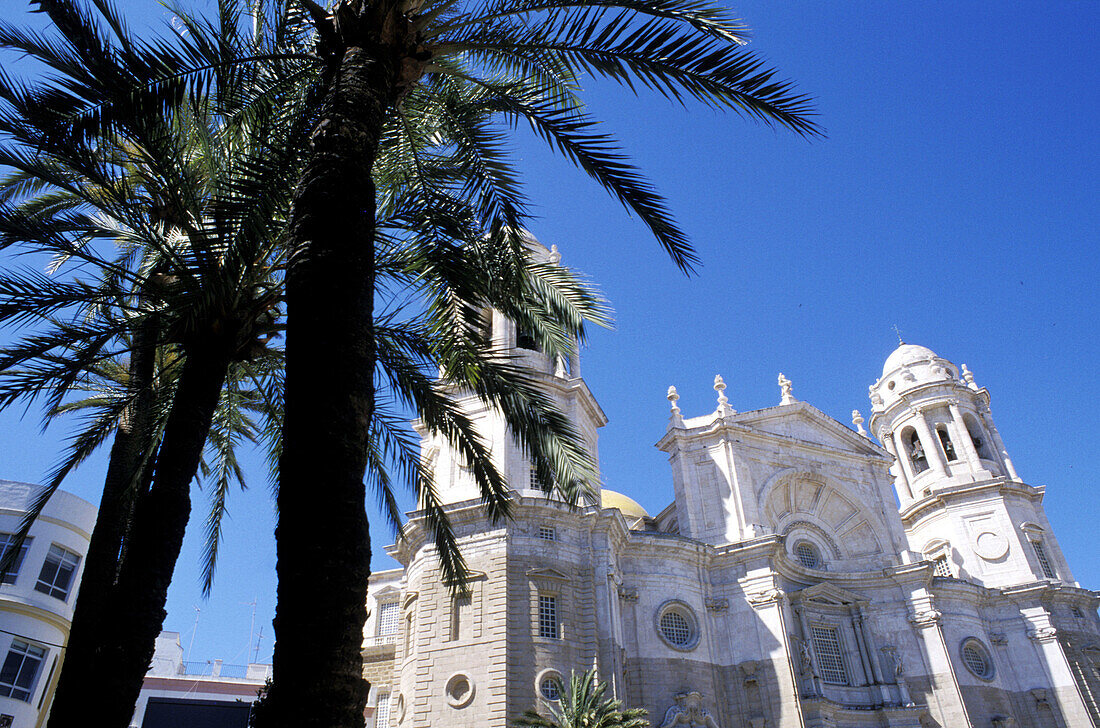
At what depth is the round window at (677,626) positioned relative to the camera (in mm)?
31547

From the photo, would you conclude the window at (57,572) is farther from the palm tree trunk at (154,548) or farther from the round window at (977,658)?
the round window at (977,658)

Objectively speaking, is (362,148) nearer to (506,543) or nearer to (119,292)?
(119,292)

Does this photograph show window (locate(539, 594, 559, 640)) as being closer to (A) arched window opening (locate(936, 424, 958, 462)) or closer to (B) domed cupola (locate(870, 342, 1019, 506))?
(B) domed cupola (locate(870, 342, 1019, 506))

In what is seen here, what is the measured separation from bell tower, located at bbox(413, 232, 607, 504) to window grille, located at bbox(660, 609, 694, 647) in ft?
22.9

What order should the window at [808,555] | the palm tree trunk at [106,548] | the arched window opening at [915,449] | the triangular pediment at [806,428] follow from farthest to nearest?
the arched window opening at [915,449] → the triangular pediment at [806,428] → the window at [808,555] → the palm tree trunk at [106,548]

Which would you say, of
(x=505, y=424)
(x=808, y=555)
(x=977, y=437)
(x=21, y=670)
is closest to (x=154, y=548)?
(x=21, y=670)

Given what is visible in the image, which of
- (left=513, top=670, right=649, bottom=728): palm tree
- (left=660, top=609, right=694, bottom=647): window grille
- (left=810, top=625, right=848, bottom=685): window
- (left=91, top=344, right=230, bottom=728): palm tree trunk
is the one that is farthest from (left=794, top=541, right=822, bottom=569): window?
(left=91, top=344, right=230, bottom=728): palm tree trunk

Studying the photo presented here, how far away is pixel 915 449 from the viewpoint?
50.4 metres

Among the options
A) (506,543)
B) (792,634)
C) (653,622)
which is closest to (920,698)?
(792,634)

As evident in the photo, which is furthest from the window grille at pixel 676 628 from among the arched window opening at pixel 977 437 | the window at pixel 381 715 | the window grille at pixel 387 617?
the arched window opening at pixel 977 437

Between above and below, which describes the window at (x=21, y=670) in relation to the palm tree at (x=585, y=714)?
above

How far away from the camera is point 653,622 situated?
103ft

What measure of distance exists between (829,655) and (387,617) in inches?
880

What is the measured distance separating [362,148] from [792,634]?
3131 centimetres
